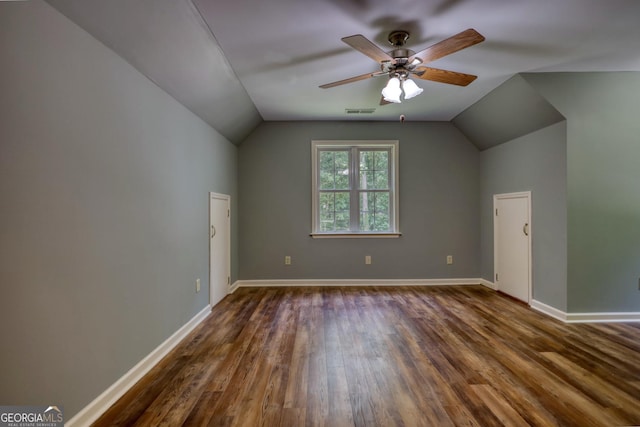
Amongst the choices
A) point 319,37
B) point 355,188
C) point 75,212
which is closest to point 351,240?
point 355,188

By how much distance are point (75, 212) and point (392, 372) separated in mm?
2283

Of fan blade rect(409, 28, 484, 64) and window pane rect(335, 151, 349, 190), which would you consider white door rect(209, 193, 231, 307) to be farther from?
fan blade rect(409, 28, 484, 64)

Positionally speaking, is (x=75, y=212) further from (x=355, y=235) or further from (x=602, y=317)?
(x=602, y=317)

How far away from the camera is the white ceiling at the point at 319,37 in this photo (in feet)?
6.30

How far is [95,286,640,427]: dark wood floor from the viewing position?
1678 mm

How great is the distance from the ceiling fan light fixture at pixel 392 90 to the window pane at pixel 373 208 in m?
2.35

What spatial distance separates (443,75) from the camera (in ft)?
8.06

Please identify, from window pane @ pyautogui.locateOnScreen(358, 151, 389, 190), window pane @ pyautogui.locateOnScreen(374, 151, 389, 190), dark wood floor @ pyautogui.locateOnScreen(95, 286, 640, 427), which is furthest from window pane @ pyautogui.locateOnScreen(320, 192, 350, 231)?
dark wood floor @ pyautogui.locateOnScreen(95, 286, 640, 427)

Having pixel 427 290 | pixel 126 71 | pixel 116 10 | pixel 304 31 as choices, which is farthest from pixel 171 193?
pixel 427 290

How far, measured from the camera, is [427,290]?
4320mm

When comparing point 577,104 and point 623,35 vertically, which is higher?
point 623,35

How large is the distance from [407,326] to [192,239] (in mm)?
2441

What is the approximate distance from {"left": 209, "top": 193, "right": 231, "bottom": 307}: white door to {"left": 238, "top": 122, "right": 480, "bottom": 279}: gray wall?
0.49 m

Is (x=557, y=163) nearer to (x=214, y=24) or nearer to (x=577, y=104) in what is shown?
(x=577, y=104)
